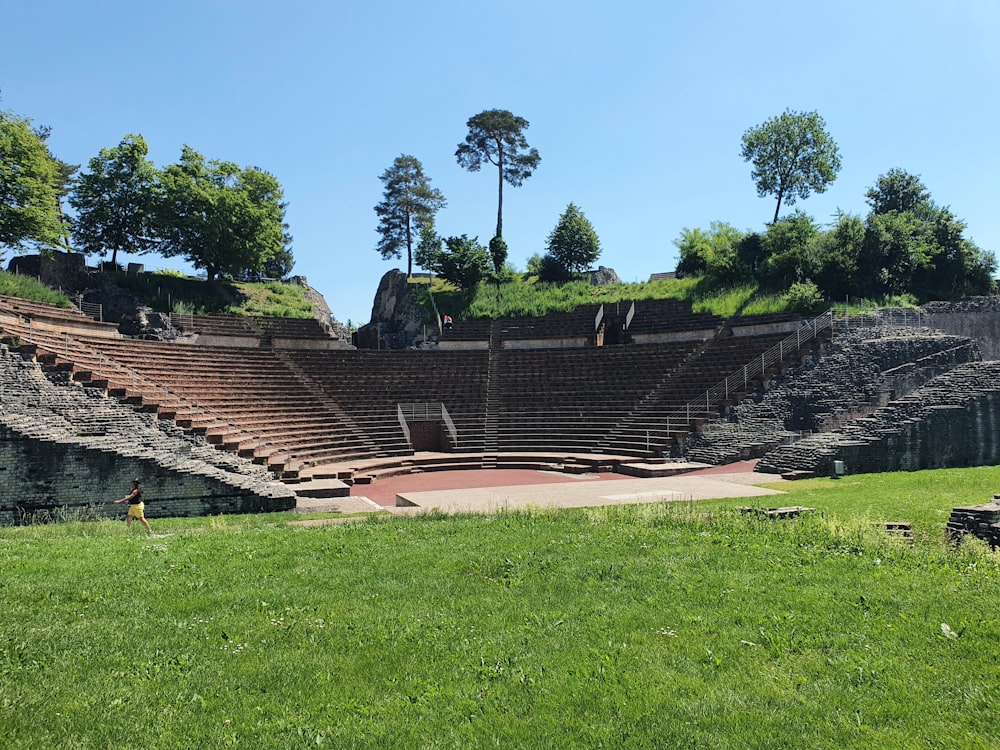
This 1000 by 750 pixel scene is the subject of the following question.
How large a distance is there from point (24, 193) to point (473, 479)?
87.7ft

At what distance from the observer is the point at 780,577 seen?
780 centimetres

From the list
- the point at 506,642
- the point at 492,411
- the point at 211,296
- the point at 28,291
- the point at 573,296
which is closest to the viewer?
the point at 506,642

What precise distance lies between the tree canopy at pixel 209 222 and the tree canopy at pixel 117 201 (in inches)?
54.2

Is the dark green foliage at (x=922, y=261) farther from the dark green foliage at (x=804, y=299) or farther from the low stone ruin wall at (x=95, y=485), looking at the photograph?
the low stone ruin wall at (x=95, y=485)

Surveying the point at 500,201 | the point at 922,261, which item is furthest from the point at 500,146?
the point at 922,261

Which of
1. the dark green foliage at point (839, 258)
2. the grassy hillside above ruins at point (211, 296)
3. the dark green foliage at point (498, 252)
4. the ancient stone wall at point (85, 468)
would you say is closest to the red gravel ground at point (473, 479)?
the ancient stone wall at point (85, 468)

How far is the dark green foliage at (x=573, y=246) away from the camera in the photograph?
46.9m

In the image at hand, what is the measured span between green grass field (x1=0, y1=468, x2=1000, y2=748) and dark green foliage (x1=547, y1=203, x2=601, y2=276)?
38.3 m

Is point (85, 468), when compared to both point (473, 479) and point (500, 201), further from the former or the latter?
point (500, 201)

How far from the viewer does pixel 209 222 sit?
38094 mm

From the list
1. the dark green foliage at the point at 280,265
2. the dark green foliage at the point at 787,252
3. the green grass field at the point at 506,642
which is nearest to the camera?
the green grass field at the point at 506,642

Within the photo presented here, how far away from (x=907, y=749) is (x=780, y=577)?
3708mm

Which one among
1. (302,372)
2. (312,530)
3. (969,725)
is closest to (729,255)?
(302,372)

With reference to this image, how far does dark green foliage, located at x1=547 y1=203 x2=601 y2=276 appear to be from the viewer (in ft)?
154
